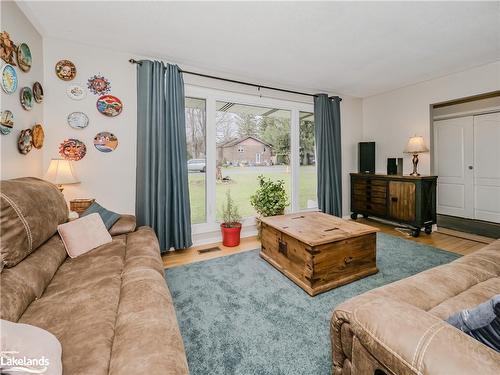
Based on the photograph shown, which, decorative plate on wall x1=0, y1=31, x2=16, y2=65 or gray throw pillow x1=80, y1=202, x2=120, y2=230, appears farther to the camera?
gray throw pillow x1=80, y1=202, x2=120, y2=230

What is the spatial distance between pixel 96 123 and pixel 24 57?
799 millimetres

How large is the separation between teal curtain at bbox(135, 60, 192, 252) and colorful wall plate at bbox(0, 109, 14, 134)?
1.11m

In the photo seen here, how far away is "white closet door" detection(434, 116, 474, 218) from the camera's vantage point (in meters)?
4.44

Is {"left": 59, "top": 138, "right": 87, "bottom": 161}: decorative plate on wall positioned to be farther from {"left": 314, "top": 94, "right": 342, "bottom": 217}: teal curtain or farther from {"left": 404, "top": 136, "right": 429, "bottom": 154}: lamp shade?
{"left": 404, "top": 136, "right": 429, "bottom": 154}: lamp shade

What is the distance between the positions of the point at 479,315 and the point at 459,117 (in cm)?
520

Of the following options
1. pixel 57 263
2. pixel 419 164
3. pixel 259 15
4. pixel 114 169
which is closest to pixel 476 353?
pixel 57 263

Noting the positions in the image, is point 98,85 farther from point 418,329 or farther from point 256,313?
point 418,329

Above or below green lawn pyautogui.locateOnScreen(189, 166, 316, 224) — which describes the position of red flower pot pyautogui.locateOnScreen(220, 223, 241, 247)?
below

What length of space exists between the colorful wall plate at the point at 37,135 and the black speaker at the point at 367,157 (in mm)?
4853

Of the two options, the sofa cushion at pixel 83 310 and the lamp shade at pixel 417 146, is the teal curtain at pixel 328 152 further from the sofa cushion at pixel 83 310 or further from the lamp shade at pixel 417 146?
the sofa cushion at pixel 83 310

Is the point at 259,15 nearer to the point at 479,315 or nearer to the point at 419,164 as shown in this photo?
the point at 479,315

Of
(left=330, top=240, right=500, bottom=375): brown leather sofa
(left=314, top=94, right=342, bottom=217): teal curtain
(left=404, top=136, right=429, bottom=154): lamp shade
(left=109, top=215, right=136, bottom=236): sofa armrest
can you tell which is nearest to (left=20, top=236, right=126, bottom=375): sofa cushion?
(left=109, top=215, right=136, bottom=236): sofa armrest

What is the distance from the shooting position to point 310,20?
2.28 m

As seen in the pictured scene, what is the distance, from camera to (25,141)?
2191 mm
